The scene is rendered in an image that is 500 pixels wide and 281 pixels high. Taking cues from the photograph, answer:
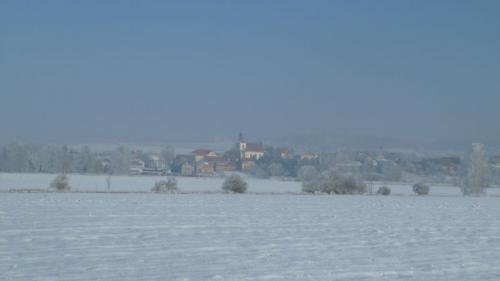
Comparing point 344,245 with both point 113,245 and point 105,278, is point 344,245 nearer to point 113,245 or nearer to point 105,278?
point 113,245

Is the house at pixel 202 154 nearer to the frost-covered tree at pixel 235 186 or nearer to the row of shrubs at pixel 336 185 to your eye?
the row of shrubs at pixel 336 185

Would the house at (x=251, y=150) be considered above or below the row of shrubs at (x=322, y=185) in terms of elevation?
above

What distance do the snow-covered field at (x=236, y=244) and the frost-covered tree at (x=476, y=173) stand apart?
3374 cm

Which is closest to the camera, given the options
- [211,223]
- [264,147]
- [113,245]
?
[113,245]

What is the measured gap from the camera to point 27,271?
463 inches

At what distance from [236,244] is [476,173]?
48062 millimetres

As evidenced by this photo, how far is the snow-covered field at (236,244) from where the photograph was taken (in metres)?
12.4

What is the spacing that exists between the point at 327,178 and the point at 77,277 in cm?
3355

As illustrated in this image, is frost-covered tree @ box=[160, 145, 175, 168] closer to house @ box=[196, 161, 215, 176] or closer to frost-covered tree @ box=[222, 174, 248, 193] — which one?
house @ box=[196, 161, 215, 176]

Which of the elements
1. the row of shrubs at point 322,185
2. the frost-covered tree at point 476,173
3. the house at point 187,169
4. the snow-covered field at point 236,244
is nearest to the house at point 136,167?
the house at point 187,169

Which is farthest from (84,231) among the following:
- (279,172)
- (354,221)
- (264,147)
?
(264,147)

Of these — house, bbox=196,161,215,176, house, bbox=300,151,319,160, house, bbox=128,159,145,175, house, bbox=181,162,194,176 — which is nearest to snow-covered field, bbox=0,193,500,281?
house, bbox=128,159,145,175

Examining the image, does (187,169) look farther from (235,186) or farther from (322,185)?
(235,186)

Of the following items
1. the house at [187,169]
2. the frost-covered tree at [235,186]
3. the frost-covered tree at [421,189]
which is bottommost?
the frost-covered tree at [421,189]
